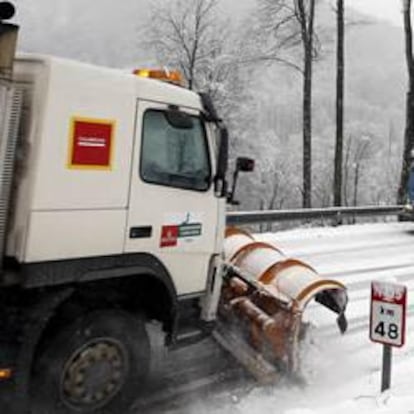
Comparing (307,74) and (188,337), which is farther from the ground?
(307,74)

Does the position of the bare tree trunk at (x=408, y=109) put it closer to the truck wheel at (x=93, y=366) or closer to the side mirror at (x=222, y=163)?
the side mirror at (x=222, y=163)

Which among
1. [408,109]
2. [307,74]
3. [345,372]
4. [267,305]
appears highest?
[307,74]

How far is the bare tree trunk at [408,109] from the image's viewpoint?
22.3m

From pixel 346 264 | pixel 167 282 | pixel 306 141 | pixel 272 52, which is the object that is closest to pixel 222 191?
pixel 167 282

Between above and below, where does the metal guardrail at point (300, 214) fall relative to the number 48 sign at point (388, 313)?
above

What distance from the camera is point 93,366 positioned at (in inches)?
204

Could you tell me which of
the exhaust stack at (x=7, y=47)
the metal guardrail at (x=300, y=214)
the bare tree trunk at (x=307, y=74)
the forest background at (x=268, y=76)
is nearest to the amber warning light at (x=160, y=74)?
the forest background at (x=268, y=76)

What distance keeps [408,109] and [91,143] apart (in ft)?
62.7

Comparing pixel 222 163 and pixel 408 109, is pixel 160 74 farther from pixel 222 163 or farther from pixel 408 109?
pixel 408 109

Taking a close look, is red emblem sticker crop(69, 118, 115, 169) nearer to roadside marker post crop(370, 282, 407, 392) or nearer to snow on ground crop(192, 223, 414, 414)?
snow on ground crop(192, 223, 414, 414)

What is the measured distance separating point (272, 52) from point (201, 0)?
1038 centimetres

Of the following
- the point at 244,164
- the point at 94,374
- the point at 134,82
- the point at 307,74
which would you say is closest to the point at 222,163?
the point at 244,164

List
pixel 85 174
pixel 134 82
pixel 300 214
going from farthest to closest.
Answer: pixel 300 214, pixel 134 82, pixel 85 174

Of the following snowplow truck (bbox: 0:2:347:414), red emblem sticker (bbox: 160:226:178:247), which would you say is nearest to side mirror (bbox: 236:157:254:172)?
snowplow truck (bbox: 0:2:347:414)
